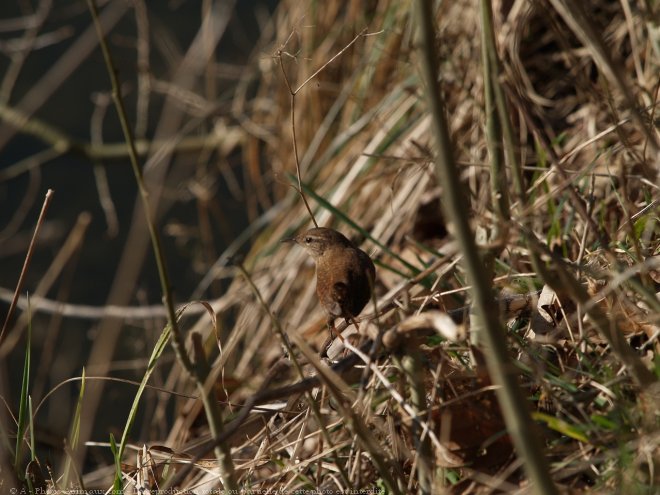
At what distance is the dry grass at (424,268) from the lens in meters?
1.59

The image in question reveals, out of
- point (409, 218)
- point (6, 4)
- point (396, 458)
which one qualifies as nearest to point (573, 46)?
point (409, 218)

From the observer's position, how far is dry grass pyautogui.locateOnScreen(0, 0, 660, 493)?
1594 mm

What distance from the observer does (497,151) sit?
75.2 inches

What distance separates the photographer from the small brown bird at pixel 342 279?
2281 mm

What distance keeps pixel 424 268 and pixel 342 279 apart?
36 centimetres

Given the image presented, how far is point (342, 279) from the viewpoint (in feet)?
7.64

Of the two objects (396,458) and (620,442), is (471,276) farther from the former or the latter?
(396,458)

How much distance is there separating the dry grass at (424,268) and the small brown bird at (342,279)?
8cm

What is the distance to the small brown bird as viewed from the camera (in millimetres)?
2281

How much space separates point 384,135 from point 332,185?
33 cm

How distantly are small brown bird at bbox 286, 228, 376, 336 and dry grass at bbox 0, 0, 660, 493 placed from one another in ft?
0.26

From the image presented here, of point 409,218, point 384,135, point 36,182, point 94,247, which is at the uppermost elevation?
point 384,135

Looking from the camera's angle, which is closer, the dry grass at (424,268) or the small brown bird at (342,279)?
the dry grass at (424,268)

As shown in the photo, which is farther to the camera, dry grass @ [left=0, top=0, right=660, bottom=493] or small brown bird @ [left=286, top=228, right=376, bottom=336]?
small brown bird @ [left=286, top=228, right=376, bottom=336]
